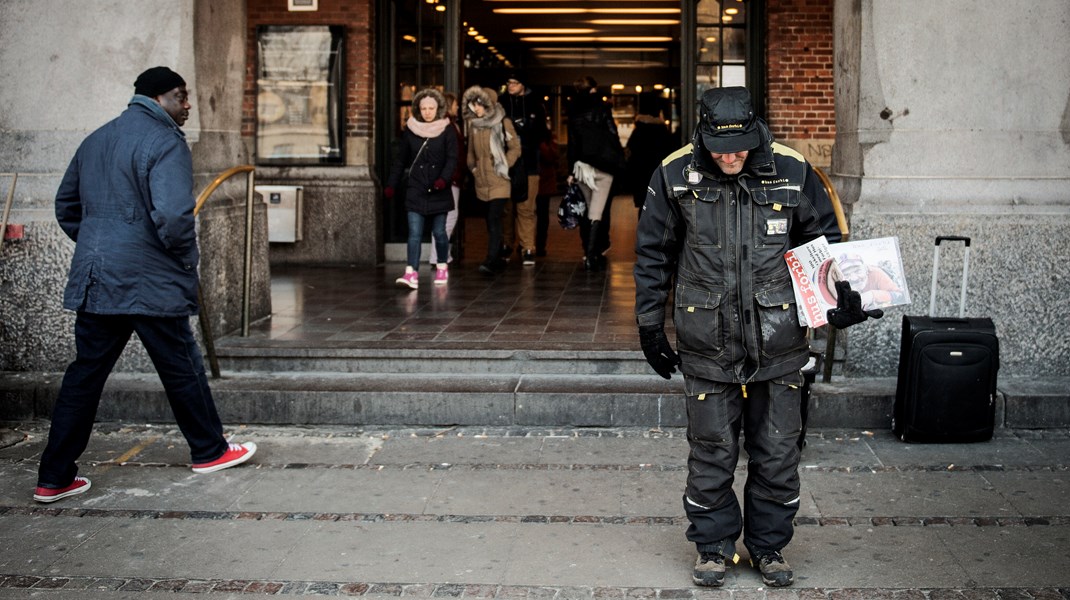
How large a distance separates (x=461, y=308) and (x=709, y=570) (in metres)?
5.45

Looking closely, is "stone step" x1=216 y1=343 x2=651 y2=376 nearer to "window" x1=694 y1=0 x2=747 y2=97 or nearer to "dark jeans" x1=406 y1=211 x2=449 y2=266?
A: "dark jeans" x1=406 y1=211 x2=449 y2=266

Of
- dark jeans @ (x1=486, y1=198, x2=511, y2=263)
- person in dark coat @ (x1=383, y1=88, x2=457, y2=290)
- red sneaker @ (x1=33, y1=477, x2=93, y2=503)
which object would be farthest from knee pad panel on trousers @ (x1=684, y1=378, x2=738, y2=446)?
dark jeans @ (x1=486, y1=198, x2=511, y2=263)

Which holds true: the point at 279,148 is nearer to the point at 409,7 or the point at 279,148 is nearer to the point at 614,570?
the point at 409,7

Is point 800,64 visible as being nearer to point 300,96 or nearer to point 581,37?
point 300,96

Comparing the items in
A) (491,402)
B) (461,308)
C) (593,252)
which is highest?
(593,252)

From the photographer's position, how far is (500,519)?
587 centimetres

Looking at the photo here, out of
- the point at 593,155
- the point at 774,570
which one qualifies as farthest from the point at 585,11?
the point at 774,570

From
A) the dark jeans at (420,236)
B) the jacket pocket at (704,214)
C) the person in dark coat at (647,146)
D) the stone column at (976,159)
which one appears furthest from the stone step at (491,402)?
the person in dark coat at (647,146)

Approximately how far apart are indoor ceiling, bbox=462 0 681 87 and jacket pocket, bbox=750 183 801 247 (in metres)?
10.4

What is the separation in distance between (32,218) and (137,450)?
1893 mm

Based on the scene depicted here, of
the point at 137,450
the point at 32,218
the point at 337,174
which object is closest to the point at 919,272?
the point at 137,450

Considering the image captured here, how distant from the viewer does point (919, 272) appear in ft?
25.9

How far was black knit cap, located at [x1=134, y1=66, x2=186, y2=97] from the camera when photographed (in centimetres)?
621

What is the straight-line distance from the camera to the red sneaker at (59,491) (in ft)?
20.3
